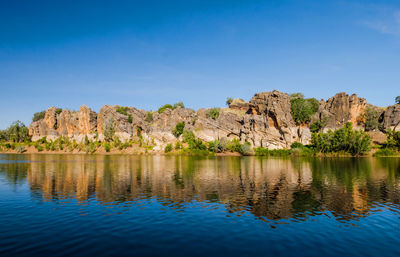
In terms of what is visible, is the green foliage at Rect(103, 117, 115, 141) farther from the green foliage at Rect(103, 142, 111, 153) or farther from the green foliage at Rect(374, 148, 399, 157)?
the green foliage at Rect(374, 148, 399, 157)

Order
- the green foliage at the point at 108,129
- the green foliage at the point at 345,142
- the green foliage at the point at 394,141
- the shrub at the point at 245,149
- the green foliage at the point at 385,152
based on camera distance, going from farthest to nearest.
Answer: the green foliage at the point at 108,129 → the shrub at the point at 245,149 → the green foliage at the point at 394,141 → the green foliage at the point at 385,152 → the green foliage at the point at 345,142

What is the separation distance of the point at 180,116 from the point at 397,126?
131 m

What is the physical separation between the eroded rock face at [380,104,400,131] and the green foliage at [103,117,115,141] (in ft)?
555

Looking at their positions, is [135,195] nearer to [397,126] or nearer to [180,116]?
[180,116]

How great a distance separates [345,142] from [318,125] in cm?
3645

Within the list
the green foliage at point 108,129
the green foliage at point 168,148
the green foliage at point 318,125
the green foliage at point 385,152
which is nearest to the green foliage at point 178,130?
the green foliage at point 168,148

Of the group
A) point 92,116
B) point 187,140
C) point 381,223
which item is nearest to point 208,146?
point 187,140

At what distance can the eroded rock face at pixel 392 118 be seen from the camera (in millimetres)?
153375

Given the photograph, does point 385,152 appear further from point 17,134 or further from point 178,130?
point 17,134

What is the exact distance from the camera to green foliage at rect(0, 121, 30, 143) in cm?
17975

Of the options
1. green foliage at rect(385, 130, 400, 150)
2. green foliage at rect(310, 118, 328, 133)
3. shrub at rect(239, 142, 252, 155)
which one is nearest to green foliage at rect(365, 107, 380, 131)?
green foliage at rect(310, 118, 328, 133)

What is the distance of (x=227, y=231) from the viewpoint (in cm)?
1992

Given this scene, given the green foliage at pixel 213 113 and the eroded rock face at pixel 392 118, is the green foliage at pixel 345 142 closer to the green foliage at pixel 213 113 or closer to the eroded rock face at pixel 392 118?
the eroded rock face at pixel 392 118

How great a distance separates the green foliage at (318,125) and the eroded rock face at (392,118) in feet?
127
